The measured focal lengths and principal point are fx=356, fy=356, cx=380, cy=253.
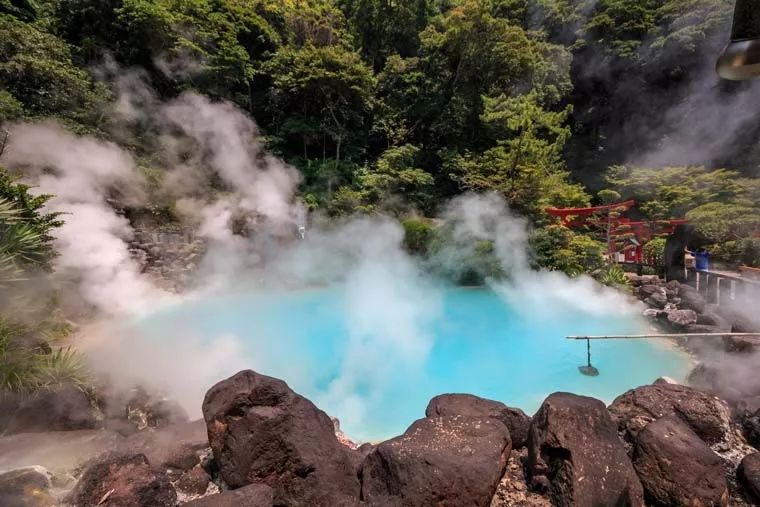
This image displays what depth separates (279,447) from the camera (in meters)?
2.57

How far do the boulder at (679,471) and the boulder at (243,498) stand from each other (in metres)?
2.61

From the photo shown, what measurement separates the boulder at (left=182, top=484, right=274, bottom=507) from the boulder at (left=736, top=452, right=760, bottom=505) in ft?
11.2

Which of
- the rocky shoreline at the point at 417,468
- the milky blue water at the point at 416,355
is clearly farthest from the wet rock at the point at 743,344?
the rocky shoreline at the point at 417,468

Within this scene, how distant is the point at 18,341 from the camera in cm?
429

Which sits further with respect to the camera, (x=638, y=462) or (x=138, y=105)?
(x=138, y=105)

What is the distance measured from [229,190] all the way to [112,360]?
9.08 metres

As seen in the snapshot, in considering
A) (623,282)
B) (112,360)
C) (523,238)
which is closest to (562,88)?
(523,238)

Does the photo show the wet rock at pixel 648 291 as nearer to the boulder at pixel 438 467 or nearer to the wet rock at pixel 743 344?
the wet rock at pixel 743 344

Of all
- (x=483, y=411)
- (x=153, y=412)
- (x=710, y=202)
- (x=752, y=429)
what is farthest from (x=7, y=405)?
(x=710, y=202)

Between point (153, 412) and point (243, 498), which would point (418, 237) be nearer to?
point (153, 412)

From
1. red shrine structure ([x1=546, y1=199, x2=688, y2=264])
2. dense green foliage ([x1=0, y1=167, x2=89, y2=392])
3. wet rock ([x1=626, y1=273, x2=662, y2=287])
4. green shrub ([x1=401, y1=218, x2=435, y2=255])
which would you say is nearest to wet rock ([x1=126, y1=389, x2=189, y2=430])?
dense green foliage ([x1=0, y1=167, x2=89, y2=392])

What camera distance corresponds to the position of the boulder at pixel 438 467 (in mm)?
2219

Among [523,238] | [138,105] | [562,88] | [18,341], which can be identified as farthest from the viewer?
[562,88]

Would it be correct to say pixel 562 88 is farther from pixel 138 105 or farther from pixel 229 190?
pixel 138 105
